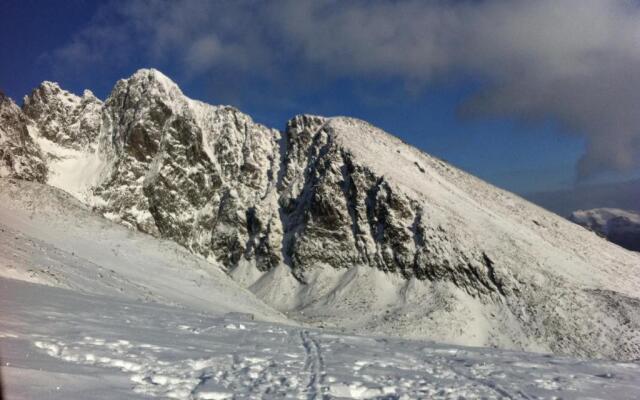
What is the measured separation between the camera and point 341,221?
238 feet

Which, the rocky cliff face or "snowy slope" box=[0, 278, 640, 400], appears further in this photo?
the rocky cliff face

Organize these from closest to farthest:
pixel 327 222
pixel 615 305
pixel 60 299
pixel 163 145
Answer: pixel 60 299 < pixel 615 305 < pixel 327 222 < pixel 163 145

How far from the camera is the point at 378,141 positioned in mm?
85438

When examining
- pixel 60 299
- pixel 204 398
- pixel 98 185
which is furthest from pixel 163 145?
pixel 204 398

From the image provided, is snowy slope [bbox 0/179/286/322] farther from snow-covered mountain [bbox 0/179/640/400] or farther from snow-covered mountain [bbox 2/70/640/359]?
snow-covered mountain [bbox 2/70/640/359]

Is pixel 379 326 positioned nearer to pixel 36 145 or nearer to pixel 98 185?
pixel 98 185

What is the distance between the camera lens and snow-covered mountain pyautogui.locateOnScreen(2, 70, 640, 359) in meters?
54.1

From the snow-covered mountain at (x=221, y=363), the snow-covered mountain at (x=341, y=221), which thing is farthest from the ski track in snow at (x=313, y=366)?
the snow-covered mountain at (x=341, y=221)

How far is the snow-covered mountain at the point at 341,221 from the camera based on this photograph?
5412 centimetres

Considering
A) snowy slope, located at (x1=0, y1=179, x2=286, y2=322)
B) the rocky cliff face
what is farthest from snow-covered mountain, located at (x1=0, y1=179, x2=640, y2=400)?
the rocky cliff face

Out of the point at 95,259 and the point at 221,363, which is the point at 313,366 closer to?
the point at 221,363

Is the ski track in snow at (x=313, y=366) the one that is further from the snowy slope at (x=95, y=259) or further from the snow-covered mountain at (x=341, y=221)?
the snow-covered mountain at (x=341, y=221)

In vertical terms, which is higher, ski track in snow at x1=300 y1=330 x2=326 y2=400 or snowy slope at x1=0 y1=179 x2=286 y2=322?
snowy slope at x1=0 y1=179 x2=286 y2=322

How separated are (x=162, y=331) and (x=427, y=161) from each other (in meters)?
81.3
